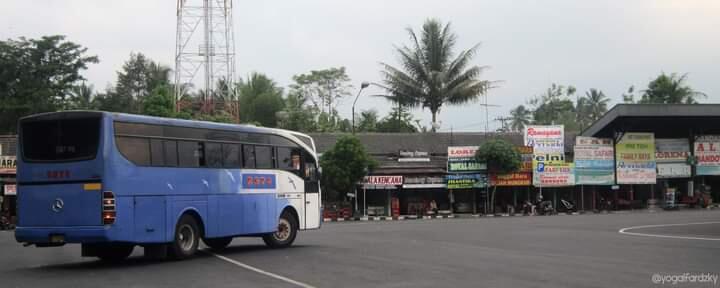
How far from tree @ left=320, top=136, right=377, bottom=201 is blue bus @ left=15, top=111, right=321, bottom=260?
23058mm

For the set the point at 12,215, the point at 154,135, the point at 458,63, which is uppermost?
the point at 458,63

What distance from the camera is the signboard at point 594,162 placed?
4662 centimetres

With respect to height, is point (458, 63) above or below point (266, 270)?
above

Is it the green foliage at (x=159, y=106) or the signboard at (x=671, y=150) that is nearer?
the green foliage at (x=159, y=106)

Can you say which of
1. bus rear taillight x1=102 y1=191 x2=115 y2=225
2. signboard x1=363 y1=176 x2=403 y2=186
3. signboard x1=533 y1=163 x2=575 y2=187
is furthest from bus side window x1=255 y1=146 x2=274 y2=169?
signboard x1=533 y1=163 x2=575 y2=187

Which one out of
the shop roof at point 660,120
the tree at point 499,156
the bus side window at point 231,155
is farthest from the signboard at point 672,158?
the bus side window at point 231,155

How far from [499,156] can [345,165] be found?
8.82 m

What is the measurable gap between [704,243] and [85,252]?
14243 mm

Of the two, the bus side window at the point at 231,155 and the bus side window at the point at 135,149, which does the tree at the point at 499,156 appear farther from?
the bus side window at the point at 135,149

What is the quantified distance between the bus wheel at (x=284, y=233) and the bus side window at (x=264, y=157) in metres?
1.52

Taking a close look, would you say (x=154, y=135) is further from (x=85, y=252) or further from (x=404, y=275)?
(x=404, y=275)

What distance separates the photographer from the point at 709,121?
47000 mm

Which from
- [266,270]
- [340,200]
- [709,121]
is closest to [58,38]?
[340,200]

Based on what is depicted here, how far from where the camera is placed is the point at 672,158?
48281 mm
